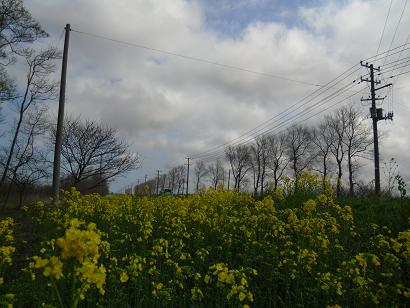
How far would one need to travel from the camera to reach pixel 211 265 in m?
6.04

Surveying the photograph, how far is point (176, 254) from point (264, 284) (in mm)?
1386

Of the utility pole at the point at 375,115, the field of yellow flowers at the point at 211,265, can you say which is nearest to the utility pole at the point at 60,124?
the field of yellow flowers at the point at 211,265

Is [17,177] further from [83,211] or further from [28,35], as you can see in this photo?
[83,211]

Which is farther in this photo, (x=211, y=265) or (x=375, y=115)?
(x=375, y=115)

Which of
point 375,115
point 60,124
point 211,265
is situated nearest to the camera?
point 211,265

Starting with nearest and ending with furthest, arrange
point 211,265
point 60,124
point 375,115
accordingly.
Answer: point 211,265
point 60,124
point 375,115

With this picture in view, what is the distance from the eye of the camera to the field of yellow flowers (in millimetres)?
3712

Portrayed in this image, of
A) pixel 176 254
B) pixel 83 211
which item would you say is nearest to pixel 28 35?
pixel 83 211

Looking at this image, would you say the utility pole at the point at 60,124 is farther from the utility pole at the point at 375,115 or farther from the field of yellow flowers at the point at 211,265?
the utility pole at the point at 375,115

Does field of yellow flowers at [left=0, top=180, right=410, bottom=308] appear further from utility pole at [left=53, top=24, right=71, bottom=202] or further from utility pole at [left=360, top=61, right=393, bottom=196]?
utility pole at [left=360, top=61, right=393, bottom=196]

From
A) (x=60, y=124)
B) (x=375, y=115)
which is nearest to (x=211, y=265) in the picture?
(x=60, y=124)

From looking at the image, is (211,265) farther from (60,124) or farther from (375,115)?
(375,115)

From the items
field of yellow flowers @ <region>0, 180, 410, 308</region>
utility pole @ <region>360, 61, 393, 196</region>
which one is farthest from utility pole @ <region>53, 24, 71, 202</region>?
utility pole @ <region>360, 61, 393, 196</region>

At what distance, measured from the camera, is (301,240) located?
6031 mm
